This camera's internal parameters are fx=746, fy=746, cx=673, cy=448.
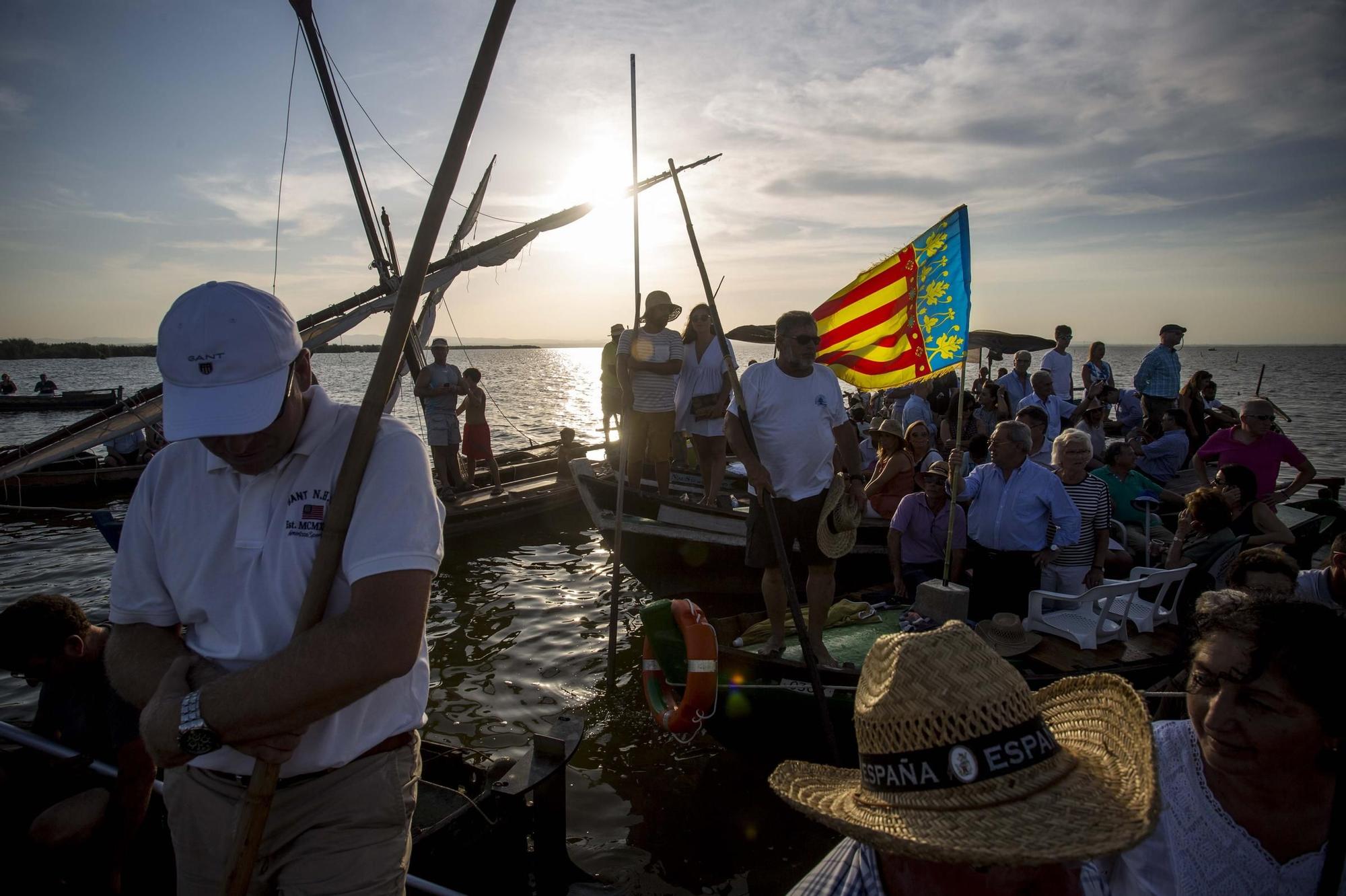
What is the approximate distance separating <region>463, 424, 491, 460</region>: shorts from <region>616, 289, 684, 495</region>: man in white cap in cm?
493

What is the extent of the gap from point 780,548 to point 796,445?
0.82 m

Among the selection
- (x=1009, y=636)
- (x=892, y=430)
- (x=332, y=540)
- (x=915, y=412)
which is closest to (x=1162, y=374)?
(x=915, y=412)

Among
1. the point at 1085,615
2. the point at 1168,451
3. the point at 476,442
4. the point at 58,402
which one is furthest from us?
the point at 58,402

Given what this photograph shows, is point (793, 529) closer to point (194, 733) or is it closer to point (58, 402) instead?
point (194, 733)

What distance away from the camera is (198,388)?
67.1 inches

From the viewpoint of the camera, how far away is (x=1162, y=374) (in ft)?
45.1

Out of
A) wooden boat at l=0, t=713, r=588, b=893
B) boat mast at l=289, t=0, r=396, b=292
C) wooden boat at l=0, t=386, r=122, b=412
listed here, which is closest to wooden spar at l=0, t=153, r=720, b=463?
boat mast at l=289, t=0, r=396, b=292

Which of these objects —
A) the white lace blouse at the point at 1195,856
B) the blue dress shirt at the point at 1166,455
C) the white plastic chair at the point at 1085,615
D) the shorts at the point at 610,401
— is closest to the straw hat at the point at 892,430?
the white plastic chair at the point at 1085,615

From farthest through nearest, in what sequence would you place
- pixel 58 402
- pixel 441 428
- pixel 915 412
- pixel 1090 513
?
pixel 58 402
pixel 441 428
pixel 915 412
pixel 1090 513

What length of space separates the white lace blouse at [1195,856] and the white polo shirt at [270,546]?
6.93ft

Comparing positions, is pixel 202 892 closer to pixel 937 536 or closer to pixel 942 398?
pixel 937 536

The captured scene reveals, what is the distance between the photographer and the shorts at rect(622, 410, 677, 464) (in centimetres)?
1025

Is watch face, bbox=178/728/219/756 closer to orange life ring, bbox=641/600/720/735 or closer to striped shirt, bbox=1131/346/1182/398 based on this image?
orange life ring, bbox=641/600/720/735

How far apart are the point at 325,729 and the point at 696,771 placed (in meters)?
5.08
